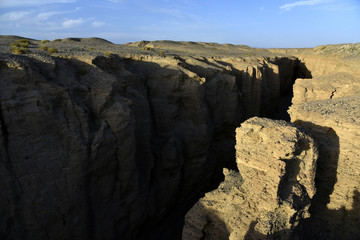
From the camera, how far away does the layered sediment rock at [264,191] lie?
7238mm

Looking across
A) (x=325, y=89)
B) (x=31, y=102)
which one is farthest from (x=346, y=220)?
(x=31, y=102)

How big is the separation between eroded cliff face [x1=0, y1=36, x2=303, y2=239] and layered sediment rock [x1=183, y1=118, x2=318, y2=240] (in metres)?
4.40

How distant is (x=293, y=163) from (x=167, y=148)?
7.92 meters

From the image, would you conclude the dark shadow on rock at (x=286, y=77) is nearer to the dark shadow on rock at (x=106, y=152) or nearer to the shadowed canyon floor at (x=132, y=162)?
the shadowed canyon floor at (x=132, y=162)

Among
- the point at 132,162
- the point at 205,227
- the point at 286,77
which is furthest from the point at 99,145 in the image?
the point at 286,77

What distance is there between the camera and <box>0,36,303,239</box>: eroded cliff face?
8602 mm

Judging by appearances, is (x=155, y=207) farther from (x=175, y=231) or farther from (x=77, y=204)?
(x=77, y=204)

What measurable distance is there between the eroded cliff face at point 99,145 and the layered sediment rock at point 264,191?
4.40 meters

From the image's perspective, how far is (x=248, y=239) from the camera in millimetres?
6965

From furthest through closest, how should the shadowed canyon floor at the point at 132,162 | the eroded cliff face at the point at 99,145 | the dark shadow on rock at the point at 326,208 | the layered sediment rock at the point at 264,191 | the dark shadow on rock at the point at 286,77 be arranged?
1. the dark shadow on rock at the point at 286,77
2. the eroded cliff face at the point at 99,145
3. the dark shadow on rock at the point at 326,208
4. the shadowed canyon floor at the point at 132,162
5. the layered sediment rock at the point at 264,191

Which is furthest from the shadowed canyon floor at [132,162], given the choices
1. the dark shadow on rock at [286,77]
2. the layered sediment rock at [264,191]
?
the dark shadow on rock at [286,77]

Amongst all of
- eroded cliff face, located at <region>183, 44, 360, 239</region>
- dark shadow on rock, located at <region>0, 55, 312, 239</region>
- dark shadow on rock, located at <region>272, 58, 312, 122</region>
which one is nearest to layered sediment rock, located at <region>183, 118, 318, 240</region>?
eroded cliff face, located at <region>183, 44, 360, 239</region>

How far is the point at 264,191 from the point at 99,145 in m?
6.20

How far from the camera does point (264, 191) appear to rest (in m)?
7.40
